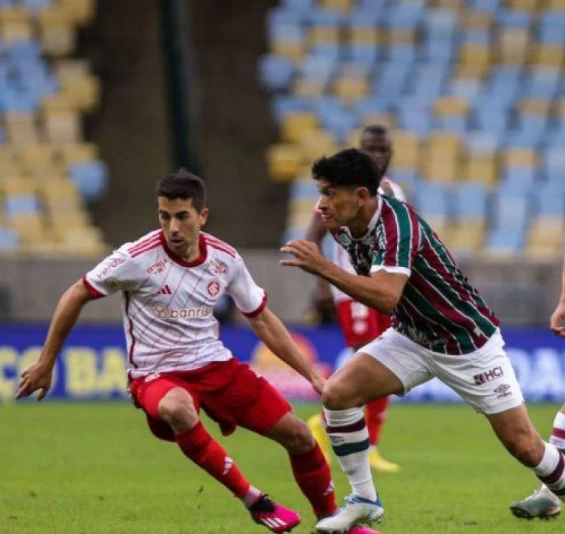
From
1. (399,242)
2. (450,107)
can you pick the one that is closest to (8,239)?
(450,107)

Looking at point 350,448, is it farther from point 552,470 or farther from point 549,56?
point 549,56

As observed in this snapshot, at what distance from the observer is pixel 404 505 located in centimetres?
946

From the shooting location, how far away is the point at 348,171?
7.46 m

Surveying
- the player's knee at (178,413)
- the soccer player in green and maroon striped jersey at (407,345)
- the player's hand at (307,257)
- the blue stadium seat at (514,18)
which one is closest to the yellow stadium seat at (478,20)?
the blue stadium seat at (514,18)

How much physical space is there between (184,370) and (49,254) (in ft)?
36.1

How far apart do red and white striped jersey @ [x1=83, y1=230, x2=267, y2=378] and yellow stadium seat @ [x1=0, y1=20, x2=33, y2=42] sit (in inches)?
626

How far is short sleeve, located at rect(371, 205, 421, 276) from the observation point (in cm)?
739

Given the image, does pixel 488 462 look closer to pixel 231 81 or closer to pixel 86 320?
pixel 86 320

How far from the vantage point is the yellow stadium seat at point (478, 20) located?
24391 mm

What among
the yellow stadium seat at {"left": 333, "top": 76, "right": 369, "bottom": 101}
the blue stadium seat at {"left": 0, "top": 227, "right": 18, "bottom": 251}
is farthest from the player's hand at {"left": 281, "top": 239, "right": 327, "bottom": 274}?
the yellow stadium seat at {"left": 333, "top": 76, "right": 369, "bottom": 101}

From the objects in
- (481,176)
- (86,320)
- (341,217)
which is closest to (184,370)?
(341,217)

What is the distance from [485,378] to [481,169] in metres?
14.6

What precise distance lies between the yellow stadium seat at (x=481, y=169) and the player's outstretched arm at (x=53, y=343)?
14.9 meters

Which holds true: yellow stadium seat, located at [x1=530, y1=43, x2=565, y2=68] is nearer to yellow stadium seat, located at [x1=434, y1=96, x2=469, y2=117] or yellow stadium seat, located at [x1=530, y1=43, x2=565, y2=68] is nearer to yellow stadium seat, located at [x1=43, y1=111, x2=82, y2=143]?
yellow stadium seat, located at [x1=434, y1=96, x2=469, y2=117]
